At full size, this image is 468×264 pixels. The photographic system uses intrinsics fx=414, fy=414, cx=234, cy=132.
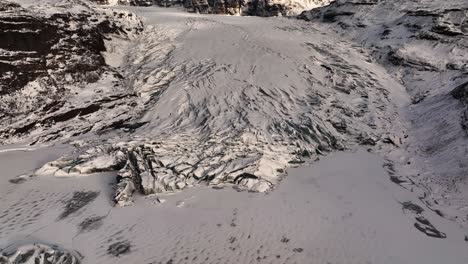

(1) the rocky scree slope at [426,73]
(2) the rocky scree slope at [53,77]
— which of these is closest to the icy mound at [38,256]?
(2) the rocky scree slope at [53,77]

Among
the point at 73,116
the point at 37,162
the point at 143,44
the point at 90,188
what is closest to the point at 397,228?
the point at 90,188

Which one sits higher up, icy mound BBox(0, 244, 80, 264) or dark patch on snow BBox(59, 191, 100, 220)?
icy mound BBox(0, 244, 80, 264)

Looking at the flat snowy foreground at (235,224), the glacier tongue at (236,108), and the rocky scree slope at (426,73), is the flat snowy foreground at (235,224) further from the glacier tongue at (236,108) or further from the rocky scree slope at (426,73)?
the rocky scree slope at (426,73)

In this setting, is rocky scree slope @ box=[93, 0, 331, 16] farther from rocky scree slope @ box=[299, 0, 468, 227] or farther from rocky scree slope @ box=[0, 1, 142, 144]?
rocky scree slope @ box=[0, 1, 142, 144]

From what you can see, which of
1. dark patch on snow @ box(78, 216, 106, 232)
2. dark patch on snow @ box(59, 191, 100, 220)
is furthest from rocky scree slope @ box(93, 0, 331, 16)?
dark patch on snow @ box(78, 216, 106, 232)

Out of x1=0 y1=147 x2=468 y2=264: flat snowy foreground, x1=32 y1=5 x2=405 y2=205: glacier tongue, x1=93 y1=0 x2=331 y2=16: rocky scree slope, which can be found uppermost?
x1=93 y1=0 x2=331 y2=16: rocky scree slope

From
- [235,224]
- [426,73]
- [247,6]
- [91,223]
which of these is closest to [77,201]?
[91,223]
